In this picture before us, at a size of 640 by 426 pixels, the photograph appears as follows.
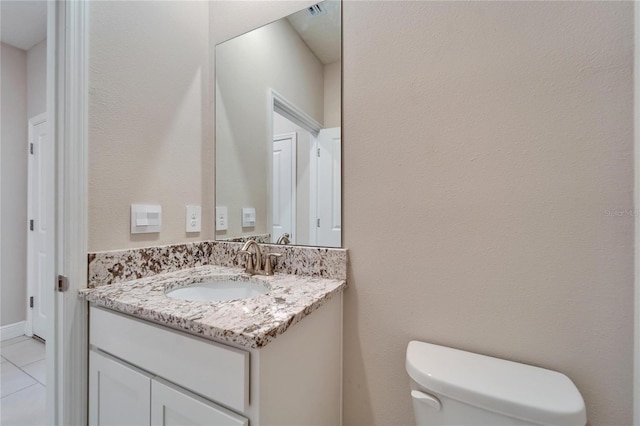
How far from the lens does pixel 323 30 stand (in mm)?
1063

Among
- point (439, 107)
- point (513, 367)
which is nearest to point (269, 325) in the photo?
point (513, 367)

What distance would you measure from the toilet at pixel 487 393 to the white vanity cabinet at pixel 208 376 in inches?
11.5

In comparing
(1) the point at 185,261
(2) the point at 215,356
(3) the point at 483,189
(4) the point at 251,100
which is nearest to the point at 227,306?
(2) the point at 215,356

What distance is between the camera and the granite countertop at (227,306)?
60 centimetres

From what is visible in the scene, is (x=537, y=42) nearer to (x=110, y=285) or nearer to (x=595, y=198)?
(x=595, y=198)

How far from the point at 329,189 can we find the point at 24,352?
2739 mm

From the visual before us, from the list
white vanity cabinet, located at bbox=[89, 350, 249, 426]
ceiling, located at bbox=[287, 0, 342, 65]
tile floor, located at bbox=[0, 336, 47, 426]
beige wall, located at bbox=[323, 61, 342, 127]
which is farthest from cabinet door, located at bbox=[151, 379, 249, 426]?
tile floor, located at bbox=[0, 336, 47, 426]

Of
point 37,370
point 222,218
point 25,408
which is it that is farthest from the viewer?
point 37,370

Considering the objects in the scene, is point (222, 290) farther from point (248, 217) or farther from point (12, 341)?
point (12, 341)

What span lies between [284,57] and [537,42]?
898 mm

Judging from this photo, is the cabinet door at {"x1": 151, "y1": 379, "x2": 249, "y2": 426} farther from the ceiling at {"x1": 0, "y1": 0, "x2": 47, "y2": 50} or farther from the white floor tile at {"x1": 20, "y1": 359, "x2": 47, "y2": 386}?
the ceiling at {"x1": 0, "y1": 0, "x2": 47, "y2": 50}

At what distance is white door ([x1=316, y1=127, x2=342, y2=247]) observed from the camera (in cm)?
104

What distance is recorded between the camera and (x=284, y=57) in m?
1.20

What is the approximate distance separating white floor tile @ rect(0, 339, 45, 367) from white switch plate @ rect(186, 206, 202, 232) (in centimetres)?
189
